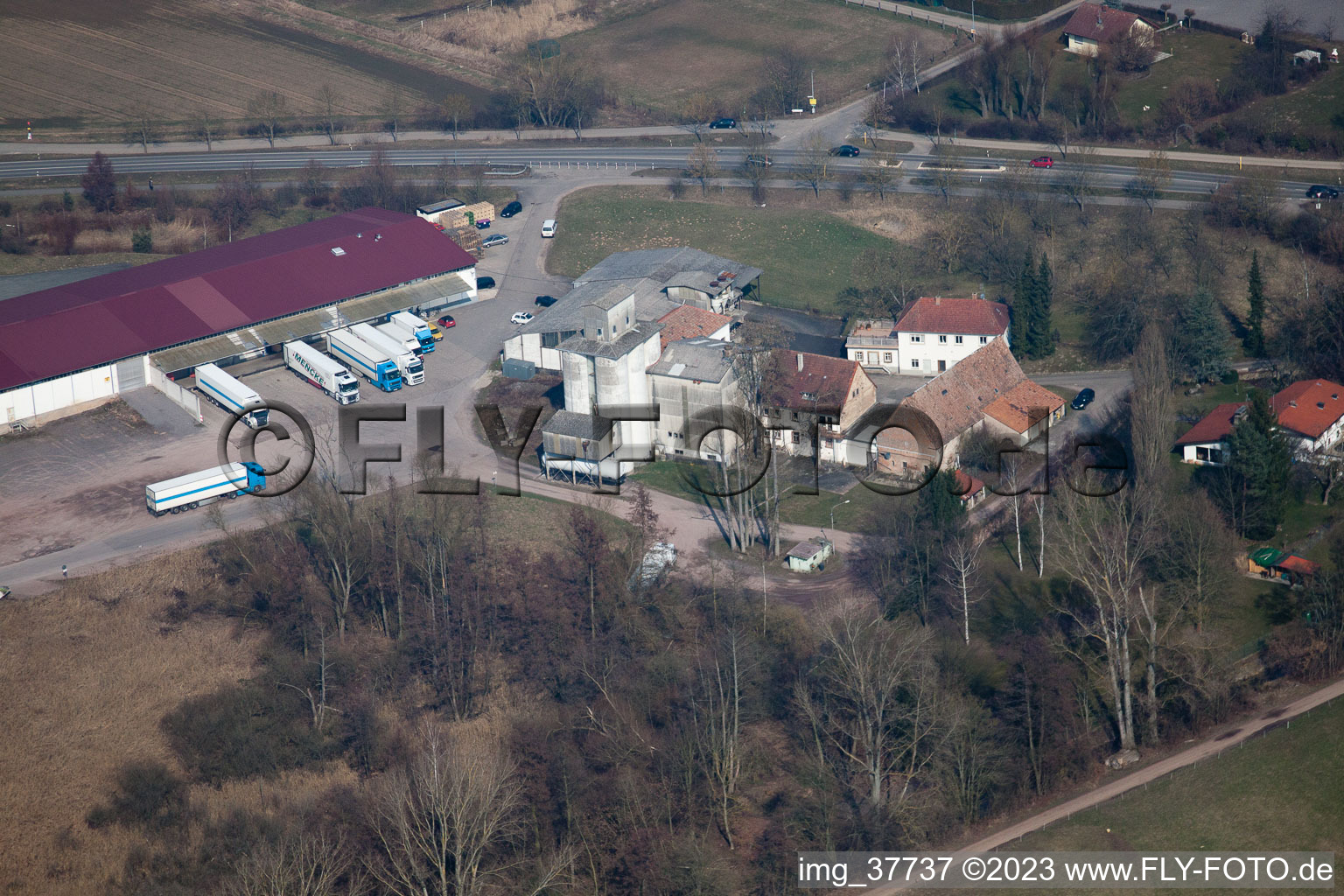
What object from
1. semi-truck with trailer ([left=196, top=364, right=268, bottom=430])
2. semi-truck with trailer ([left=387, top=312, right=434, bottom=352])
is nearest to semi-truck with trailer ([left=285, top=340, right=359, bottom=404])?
semi-truck with trailer ([left=196, top=364, right=268, bottom=430])

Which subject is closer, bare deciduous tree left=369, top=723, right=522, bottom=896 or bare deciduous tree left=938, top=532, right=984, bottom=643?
bare deciduous tree left=369, top=723, right=522, bottom=896

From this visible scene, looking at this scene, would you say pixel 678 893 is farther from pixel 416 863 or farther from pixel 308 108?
pixel 308 108

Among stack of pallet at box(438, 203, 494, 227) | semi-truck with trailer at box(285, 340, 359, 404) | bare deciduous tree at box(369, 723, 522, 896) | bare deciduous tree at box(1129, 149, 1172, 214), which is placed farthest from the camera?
stack of pallet at box(438, 203, 494, 227)

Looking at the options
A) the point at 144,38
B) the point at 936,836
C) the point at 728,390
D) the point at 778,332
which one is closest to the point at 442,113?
the point at 144,38

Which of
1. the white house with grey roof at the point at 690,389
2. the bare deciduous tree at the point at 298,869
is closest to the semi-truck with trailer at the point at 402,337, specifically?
the white house with grey roof at the point at 690,389

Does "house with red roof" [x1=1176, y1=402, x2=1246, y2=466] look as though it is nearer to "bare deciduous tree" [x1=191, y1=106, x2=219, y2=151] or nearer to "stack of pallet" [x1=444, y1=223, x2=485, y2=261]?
"stack of pallet" [x1=444, y1=223, x2=485, y2=261]

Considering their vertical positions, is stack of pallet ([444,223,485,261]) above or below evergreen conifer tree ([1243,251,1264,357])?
above
